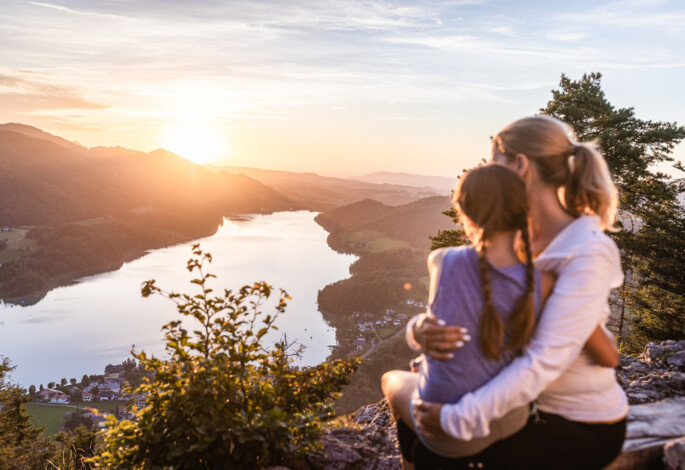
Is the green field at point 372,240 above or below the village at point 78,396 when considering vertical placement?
above

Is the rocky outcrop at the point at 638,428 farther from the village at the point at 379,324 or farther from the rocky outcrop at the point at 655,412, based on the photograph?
the village at the point at 379,324

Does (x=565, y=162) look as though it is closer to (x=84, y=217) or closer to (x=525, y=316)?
(x=525, y=316)

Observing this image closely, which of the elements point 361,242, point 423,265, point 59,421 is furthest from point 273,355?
point 361,242

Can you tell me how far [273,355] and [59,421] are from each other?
5122 centimetres

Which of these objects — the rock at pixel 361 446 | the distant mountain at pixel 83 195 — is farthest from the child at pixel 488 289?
the distant mountain at pixel 83 195

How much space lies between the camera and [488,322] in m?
1.60

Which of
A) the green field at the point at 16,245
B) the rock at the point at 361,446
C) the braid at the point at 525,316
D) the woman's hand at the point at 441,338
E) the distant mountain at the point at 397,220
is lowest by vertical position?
the green field at the point at 16,245

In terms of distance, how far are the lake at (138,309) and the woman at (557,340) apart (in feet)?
140

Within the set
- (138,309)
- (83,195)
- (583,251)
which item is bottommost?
(138,309)

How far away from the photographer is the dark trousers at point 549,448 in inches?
71.1

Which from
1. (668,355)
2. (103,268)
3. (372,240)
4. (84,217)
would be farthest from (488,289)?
(84,217)

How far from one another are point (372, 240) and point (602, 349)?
12277 centimetres

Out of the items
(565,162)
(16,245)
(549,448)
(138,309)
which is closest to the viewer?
(549,448)

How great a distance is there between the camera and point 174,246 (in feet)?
409
